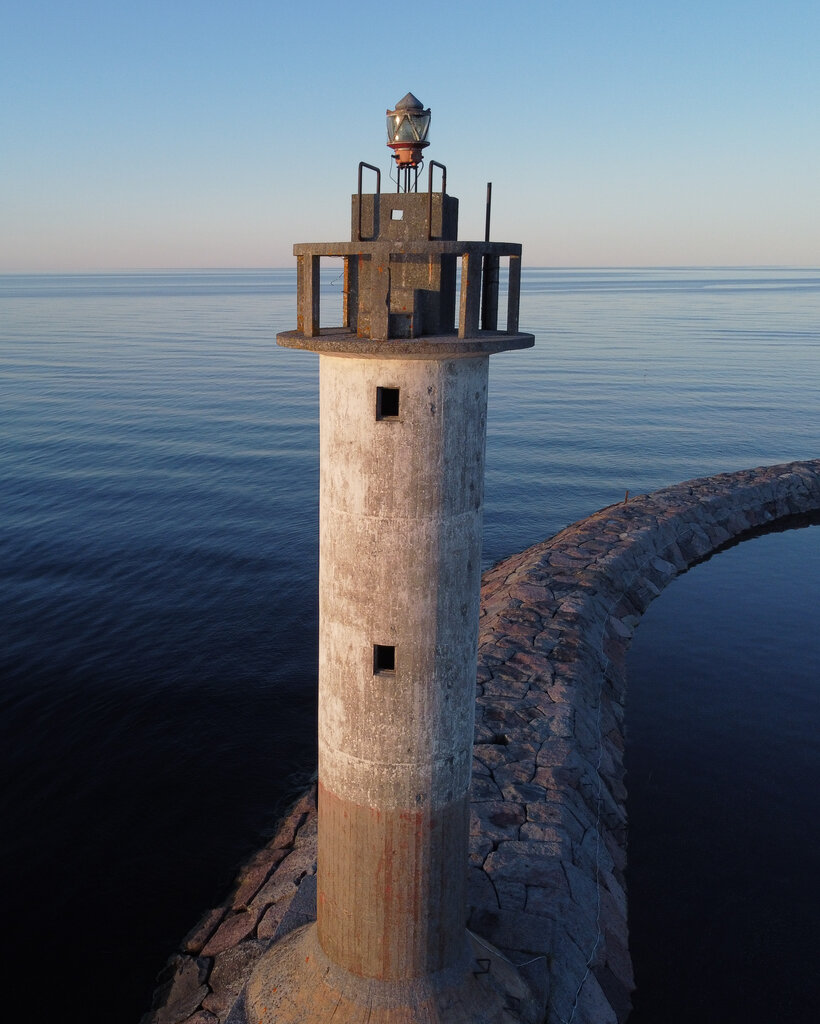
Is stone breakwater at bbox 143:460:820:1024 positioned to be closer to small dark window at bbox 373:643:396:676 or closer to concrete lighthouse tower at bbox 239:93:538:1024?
concrete lighthouse tower at bbox 239:93:538:1024

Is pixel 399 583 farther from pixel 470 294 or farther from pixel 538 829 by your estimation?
pixel 538 829

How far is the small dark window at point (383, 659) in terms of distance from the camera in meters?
7.80

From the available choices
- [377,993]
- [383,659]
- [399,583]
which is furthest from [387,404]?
[377,993]

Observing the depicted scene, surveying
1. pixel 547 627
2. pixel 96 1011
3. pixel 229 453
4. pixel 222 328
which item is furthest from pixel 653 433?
pixel 222 328

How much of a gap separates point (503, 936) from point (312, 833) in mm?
4466

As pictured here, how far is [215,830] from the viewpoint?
16.3 meters

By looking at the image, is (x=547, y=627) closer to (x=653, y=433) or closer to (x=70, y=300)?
(x=653, y=433)

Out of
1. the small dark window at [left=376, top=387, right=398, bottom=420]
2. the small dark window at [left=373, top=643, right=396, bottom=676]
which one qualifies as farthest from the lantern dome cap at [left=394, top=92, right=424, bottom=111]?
the small dark window at [left=373, top=643, right=396, bottom=676]

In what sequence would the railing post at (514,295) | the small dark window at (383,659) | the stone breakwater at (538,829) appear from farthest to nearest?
the stone breakwater at (538,829) < the small dark window at (383,659) < the railing post at (514,295)

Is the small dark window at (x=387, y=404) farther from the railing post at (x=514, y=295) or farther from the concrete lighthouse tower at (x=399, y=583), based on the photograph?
the railing post at (x=514, y=295)

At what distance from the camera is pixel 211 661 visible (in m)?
22.6

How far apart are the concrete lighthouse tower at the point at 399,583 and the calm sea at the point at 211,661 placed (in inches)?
221

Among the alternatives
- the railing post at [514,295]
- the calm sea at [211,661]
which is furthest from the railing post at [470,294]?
the calm sea at [211,661]

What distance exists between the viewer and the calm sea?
14.2 metres
